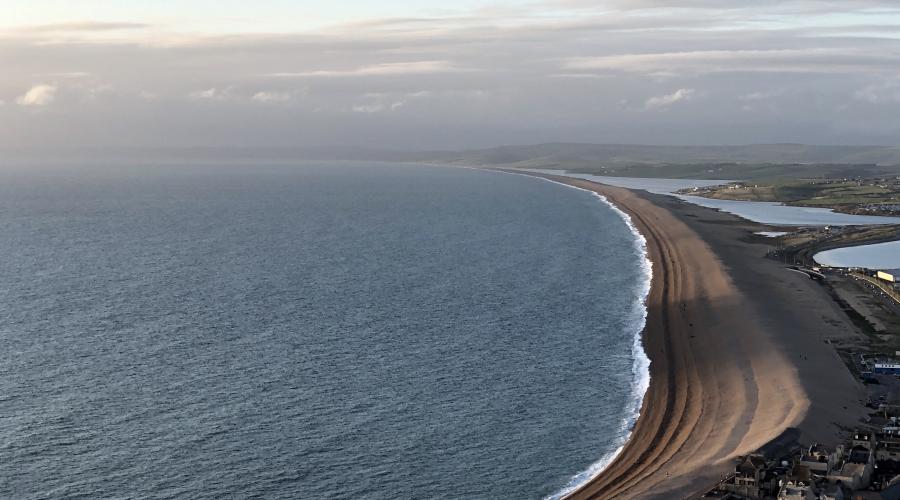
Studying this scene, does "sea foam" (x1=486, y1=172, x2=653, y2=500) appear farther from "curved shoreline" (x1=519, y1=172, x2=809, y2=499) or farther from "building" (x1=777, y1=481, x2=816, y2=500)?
"building" (x1=777, y1=481, x2=816, y2=500)

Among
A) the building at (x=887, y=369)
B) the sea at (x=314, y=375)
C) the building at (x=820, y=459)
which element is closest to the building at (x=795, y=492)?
the building at (x=820, y=459)

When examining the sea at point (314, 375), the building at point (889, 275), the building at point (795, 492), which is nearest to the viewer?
the building at point (795, 492)

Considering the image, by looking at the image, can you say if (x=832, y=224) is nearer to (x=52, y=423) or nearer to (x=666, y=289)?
(x=666, y=289)

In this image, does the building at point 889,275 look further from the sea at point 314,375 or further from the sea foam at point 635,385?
the sea at point 314,375

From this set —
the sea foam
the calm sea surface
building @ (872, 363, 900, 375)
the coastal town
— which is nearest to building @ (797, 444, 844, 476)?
the coastal town

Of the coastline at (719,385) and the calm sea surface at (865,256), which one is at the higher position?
the calm sea surface at (865,256)

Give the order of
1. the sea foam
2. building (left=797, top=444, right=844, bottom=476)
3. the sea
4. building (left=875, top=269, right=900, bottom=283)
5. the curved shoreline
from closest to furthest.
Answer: building (left=797, top=444, right=844, bottom=476), the sea, the curved shoreline, the sea foam, building (left=875, top=269, right=900, bottom=283)

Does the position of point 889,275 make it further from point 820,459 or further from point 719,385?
point 820,459
